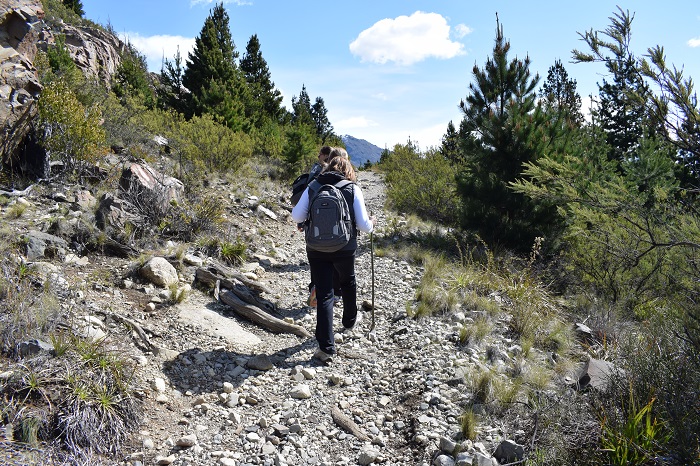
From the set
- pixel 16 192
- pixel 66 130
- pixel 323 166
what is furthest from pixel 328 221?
pixel 66 130

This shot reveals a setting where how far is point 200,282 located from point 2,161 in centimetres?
402

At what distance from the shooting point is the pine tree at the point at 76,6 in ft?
122

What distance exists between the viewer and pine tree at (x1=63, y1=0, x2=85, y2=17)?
122 feet

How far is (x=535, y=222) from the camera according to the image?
356 inches

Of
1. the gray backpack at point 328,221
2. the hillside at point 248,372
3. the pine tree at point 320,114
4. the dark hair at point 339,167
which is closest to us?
the hillside at point 248,372

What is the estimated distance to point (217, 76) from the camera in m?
21.2

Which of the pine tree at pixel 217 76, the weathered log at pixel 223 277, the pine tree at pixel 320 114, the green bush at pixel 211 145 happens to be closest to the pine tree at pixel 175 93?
the pine tree at pixel 217 76

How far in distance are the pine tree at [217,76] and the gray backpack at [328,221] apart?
48.2 ft

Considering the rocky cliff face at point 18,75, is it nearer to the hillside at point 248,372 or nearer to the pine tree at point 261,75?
the hillside at point 248,372

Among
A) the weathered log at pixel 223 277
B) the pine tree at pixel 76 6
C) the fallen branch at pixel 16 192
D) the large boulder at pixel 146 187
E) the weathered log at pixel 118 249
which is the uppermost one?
the pine tree at pixel 76 6

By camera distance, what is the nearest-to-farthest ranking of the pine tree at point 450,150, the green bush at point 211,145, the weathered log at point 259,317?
the weathered log at point 259,317 → the green bush at point 211,145 → the pine tree at point 450,150

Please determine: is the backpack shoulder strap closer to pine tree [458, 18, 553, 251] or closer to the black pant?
the black pant

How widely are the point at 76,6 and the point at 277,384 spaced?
4577cm

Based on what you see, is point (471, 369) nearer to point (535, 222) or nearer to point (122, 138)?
point (535, 222)
